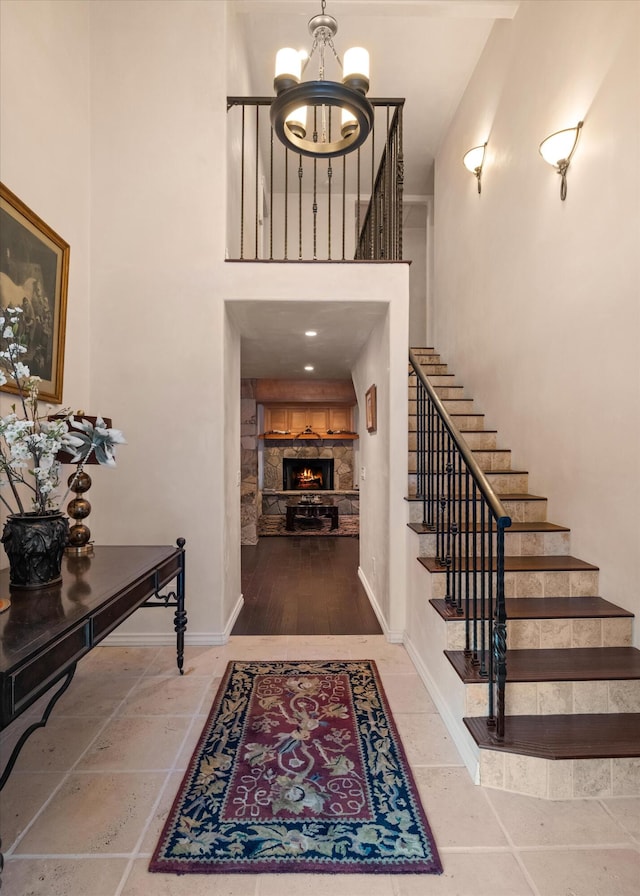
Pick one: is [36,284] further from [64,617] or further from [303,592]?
[303,592]

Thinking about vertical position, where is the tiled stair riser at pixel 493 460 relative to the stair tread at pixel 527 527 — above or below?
above

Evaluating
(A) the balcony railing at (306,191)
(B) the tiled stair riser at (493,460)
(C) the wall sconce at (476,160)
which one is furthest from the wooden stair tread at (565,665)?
(C) the wall sconce at (476,160)

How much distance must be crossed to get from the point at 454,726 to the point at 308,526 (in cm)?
540

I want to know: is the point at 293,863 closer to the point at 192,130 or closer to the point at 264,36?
the point at 192,130

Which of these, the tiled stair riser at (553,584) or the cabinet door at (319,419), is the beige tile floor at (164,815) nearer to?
the tiled stair riser at (553,584)

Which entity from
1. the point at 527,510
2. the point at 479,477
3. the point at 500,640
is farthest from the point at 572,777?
the point at 527,510

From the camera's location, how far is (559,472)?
3023 millimetres

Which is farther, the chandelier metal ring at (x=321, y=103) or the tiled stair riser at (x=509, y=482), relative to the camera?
the tiled stair riser at (x=509, y=482)

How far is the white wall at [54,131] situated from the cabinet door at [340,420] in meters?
5.18

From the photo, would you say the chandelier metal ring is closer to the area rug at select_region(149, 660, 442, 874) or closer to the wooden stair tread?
the wooden stair tread

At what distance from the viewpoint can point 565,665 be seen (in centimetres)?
212

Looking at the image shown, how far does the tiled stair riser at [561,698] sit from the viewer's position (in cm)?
202

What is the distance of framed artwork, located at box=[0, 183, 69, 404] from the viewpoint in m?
2.23

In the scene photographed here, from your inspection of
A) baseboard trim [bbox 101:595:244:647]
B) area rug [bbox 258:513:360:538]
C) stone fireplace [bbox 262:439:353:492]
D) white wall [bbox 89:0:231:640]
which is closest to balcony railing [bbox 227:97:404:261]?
white wall [bbox 89:0:231:640]
